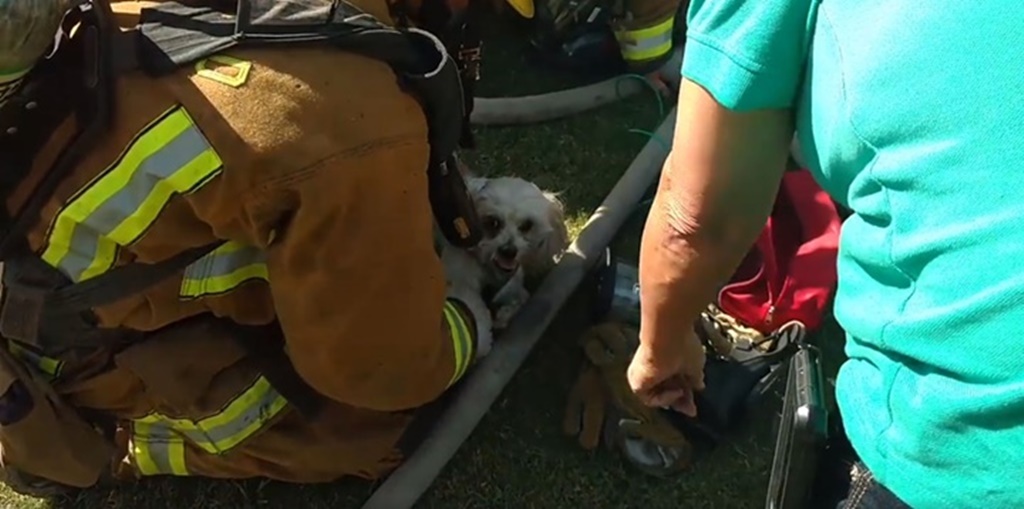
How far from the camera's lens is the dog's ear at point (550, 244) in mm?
3500

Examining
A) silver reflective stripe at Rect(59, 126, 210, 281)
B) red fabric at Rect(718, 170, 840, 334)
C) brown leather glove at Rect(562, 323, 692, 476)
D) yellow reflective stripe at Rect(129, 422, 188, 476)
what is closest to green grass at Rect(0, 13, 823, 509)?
brown leather glove at Rect(562, 323, 692, 476)

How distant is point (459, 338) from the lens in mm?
2994

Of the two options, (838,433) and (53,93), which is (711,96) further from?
(53,93)

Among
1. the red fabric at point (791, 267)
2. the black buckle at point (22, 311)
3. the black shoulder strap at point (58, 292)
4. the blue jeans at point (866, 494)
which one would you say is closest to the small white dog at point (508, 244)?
the red fabric at point (791, 267)

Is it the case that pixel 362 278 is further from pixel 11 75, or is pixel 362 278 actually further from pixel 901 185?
pixel 901 185

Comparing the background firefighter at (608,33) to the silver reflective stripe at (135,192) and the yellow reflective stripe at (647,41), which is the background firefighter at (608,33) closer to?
the yellow reflective stripe at (647,41)

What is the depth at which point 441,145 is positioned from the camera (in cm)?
263

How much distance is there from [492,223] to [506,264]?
0.43 ft

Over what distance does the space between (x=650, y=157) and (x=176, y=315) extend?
1.85m

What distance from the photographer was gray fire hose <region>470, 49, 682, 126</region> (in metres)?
4.18

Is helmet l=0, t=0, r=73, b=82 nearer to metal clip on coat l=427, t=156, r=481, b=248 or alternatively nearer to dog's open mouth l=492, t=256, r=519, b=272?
metal clip on coat l=427, t=156, r=481, b=248

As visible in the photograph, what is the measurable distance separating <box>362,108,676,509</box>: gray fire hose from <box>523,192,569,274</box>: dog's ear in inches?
1.4

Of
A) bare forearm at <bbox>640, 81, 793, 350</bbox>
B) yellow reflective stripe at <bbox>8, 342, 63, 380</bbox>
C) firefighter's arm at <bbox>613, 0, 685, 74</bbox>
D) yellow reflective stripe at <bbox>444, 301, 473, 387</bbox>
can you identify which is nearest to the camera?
bare forearm at <bbox>640, 81, 793, 350</bbox>

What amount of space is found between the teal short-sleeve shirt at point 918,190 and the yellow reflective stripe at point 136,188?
1049mm
